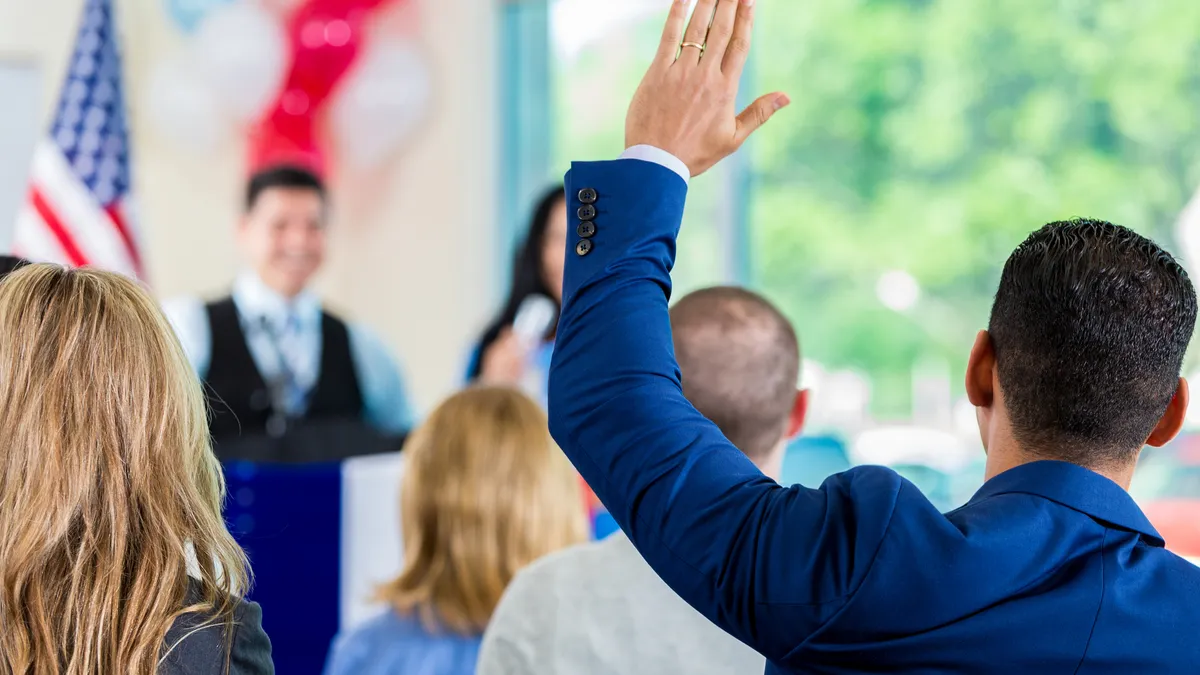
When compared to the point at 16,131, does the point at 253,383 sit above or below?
below

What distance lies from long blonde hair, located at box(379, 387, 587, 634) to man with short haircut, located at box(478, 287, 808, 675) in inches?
17.8

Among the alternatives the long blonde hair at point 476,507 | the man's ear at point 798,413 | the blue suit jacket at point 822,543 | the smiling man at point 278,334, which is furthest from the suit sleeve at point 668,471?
the smiling man at point 278,334

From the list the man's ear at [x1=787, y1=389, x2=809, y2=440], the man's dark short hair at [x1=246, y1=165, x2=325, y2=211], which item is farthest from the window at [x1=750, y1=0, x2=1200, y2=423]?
the man's ear at [x1=787, y1=389, x2=809, y2=440]

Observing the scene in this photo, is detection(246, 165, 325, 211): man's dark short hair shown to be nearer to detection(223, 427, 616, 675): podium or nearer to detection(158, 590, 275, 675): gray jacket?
detection(223, 427, 616, 675): podium

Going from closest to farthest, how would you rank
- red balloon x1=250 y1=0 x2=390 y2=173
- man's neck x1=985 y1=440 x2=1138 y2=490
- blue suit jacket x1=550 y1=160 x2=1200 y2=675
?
blue suit jacket x1=550 y1=160 x2=1200 y2=675, man's neck x1=985 y1=440 x2=1138 y2=490, red balloon x1=250 y1=0 x2=390 y2=173

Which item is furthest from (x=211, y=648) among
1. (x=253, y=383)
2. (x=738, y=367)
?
(x=253, y=383)

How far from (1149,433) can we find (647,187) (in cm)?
40

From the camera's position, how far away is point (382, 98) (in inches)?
183

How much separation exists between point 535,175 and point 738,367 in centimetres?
390

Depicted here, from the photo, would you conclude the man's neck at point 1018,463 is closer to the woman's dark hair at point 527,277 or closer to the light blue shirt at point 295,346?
the woman's dark hair at point 527,277

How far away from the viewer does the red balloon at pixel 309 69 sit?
14.9 feet

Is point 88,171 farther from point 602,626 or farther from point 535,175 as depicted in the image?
point 602,626

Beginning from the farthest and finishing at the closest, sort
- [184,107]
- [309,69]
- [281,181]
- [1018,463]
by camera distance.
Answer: [309,69], [184,107], [281,181], [1018,463]

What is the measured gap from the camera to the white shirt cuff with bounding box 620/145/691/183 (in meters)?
0.82
